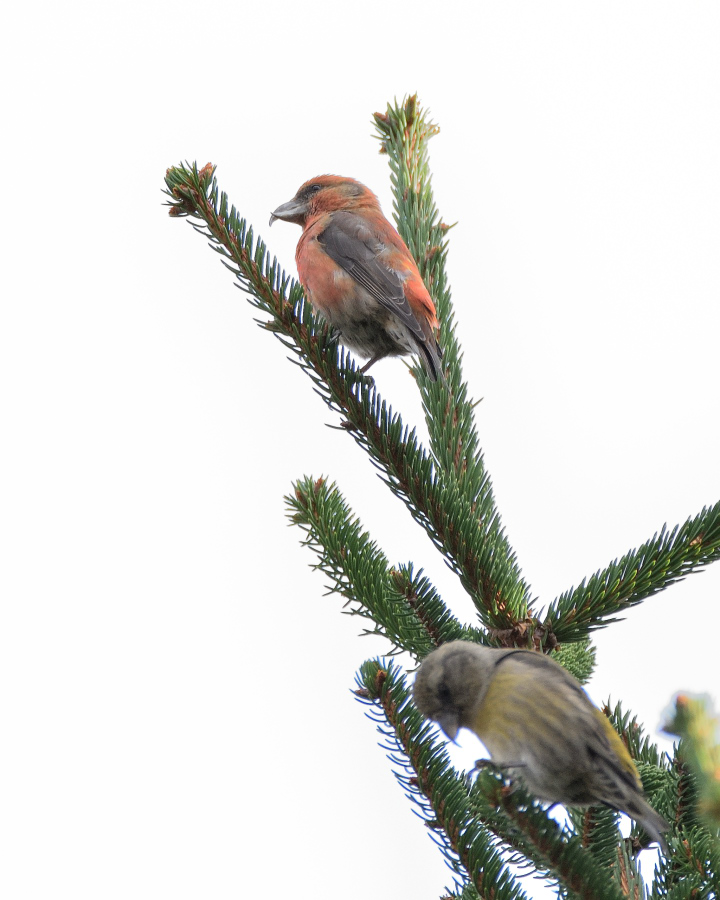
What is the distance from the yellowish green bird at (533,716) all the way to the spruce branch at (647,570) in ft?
0.59

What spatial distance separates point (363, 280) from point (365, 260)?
0.15m

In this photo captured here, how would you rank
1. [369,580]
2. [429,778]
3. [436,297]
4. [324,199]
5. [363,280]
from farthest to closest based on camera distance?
[324,199], [363,280], [436,297], [369,580], [429,778]

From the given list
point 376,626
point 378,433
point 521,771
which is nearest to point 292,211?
point 378,433

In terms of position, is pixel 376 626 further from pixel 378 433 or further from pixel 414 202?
pixel 414 202

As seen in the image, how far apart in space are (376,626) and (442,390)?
0.87m

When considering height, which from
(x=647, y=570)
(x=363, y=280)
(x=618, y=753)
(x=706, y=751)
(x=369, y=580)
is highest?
(x=363, y=280)

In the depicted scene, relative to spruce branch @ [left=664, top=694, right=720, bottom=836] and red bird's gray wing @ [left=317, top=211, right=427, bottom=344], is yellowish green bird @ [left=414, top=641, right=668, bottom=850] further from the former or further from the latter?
red bird's gray wing @ [left=317, top=211, right=427, bottom=344]

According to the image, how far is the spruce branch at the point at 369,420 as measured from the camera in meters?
2.40

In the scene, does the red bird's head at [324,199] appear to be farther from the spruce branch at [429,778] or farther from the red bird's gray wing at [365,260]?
the spruce branch at [429,778]

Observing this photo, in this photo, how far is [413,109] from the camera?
3.46m

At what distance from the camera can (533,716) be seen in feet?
7.22

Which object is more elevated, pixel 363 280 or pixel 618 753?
pixel 363 280

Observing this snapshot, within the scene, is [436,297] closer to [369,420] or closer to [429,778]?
[369,420]

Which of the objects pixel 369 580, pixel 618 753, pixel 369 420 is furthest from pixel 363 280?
pixel 618 753
